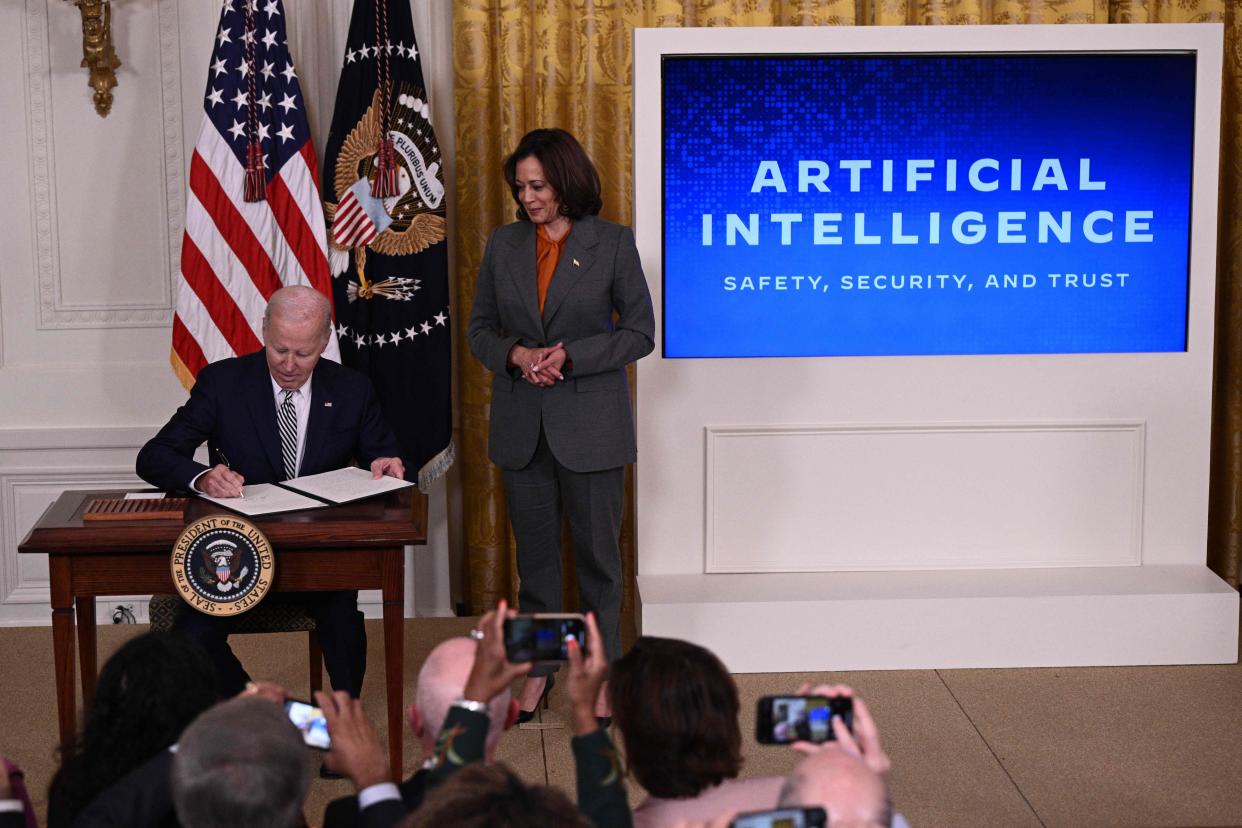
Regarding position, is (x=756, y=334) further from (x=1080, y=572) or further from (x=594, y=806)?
(x=594, y=806)

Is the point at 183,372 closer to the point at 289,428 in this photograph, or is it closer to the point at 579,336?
the point at 289,428

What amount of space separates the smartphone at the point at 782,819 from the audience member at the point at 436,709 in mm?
496

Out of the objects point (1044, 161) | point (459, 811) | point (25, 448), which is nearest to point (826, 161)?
point (1044, 161)

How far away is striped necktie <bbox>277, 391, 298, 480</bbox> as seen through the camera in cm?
371

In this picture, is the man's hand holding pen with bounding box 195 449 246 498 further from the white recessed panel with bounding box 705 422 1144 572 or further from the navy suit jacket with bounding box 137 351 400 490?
the white recessed panel with bounding box 705 422 1144 572

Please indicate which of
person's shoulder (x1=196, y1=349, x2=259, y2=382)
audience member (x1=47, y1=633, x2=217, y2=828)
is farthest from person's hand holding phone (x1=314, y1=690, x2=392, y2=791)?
person's shoulder (x1=196, y1=349, x2=259, y2=382)

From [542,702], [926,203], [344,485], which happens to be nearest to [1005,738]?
[542,702]

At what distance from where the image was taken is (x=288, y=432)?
371 centimetres

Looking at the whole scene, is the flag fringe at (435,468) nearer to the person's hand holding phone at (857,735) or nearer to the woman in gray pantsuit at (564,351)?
the woman in gray pantsuit at (564,351)

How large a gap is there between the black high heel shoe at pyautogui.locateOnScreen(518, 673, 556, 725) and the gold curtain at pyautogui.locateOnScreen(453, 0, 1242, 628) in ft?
2.11

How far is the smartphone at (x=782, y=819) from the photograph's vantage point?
154 cm

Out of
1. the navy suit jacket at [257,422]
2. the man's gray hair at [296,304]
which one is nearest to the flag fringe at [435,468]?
the navy suit jacket at [257,422]

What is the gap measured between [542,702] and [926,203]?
188cm

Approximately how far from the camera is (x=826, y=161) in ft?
14.5
